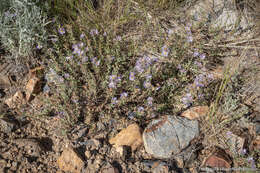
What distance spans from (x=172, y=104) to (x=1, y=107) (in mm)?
2118

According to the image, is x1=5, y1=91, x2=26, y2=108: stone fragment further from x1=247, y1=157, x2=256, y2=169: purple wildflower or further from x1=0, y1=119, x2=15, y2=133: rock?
x1=247, y1=157, x2=256, y2=169: purple wildflower

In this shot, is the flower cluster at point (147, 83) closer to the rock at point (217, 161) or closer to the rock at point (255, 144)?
the rock at point (217, 161)

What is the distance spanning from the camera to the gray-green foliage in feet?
9.64

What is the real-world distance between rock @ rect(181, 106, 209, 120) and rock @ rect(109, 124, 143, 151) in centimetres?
69

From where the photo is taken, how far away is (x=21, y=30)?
9.36 feet

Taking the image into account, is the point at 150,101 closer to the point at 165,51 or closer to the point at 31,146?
the point at 165,51

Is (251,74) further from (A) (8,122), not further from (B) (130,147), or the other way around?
(A) (8,122)

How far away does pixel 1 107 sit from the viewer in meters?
2.77

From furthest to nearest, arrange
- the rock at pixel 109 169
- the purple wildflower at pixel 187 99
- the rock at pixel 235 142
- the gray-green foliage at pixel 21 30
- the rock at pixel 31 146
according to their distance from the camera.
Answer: the gray-green foliage at pixel 21 30, the purple wildflower at pixel 187 99, the rock at pixel 235 142, the rock at pixel 31 146, the rock at pixel 109 169

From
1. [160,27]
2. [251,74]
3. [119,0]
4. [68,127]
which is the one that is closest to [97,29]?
[119,0]

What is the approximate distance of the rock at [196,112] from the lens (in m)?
2.85

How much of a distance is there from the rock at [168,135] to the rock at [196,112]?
136 millimetres

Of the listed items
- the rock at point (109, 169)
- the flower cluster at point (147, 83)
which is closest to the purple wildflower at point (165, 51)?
the flower cluster at point (147, 83)

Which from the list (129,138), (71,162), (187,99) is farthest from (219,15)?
(71,162)
